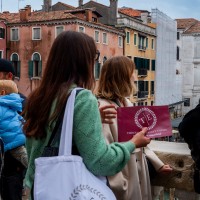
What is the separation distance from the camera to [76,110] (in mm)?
1607

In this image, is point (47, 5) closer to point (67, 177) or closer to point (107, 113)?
point (107, 113)

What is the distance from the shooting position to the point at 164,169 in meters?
Answer: 2.21

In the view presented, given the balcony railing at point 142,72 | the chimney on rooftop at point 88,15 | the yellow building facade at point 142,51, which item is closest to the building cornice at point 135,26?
the yellow building facade at point 142,51

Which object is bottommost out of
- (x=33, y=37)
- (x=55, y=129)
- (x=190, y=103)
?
(x=190, y=103)

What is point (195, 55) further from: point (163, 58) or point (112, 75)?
point (112, 75)

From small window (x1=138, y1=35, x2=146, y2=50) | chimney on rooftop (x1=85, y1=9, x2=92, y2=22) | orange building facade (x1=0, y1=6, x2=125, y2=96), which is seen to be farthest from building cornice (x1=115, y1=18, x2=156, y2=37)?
chimney on rooftop (x1=85, y1=9, x2=92, y2=22)

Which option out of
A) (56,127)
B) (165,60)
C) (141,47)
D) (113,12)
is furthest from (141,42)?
(56,127)

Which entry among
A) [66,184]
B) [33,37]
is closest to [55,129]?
[66,184]

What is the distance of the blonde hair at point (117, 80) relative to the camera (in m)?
2.18

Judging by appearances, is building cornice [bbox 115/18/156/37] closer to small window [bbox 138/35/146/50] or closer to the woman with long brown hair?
small window [bbox 138/35/146/50]

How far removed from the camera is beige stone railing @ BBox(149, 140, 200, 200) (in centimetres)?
227

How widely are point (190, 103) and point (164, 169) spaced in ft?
137

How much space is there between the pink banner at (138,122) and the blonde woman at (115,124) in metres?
0.10

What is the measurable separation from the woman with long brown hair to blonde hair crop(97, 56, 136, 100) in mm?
405
